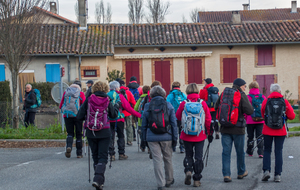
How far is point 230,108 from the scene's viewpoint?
21.9ft

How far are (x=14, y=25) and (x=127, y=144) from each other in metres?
6.32

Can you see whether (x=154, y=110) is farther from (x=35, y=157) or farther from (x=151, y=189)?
(x=35, y=157)

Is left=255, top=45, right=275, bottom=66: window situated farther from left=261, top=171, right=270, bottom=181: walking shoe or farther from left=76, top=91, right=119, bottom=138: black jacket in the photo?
left=76, top=91, right=119, bottom=138: black jacket

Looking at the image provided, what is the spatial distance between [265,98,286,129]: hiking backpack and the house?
57.3 feet

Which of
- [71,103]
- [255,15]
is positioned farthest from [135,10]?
[71,103]

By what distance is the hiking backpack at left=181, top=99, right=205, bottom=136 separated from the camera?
20.9ft

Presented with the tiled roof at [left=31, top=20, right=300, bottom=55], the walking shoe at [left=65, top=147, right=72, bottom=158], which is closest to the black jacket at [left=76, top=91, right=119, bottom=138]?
the walking shoe at [left=65, top=147, right=72, bottom=158]

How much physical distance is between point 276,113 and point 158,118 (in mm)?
2120

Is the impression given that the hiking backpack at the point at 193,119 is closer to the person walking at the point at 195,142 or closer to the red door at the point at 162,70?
the person walking at the point at 195,142

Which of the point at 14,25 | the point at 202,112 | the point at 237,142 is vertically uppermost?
the point at 14,25

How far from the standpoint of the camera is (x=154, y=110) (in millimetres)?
6266

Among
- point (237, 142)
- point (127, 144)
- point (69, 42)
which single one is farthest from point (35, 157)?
point (69, 42)

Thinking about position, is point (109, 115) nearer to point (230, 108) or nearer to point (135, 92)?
point (230, 108)

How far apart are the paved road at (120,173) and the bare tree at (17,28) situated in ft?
17.3
